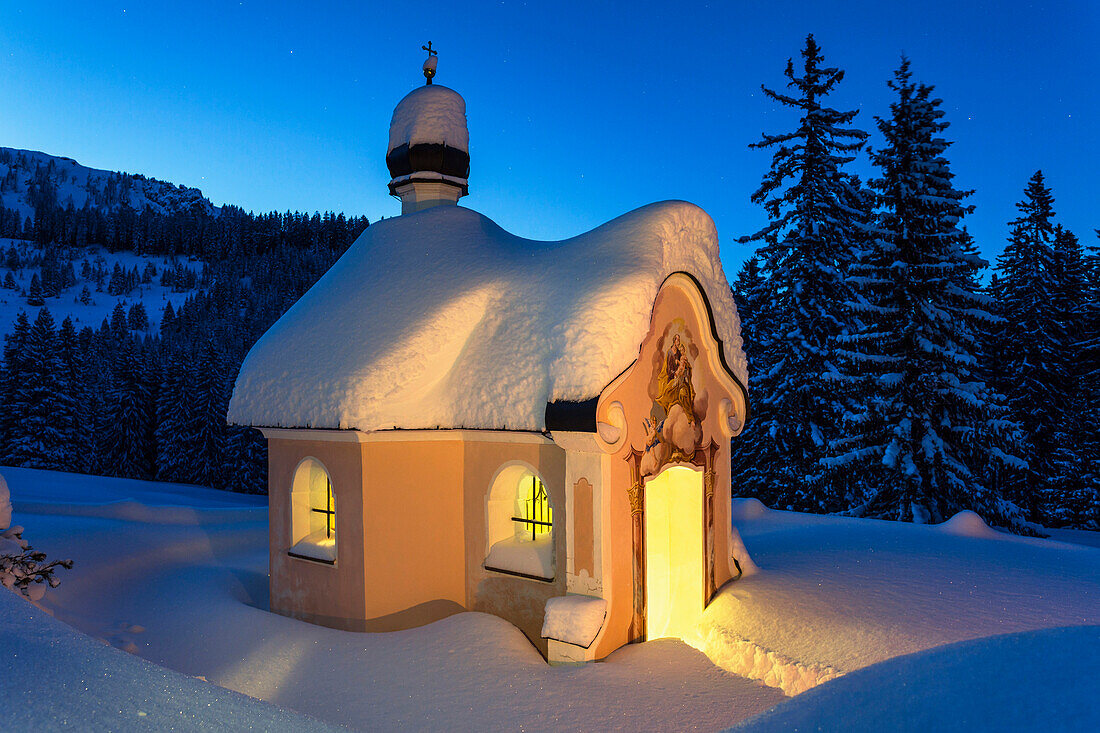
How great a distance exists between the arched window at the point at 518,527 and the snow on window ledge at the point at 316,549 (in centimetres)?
225

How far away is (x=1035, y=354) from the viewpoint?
24438 millimetres

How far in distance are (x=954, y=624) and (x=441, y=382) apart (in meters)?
6.87

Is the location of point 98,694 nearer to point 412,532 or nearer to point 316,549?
point 412,532

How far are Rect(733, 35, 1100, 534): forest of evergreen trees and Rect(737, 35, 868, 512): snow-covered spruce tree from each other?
47 mm

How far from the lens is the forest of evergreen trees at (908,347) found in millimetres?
16578

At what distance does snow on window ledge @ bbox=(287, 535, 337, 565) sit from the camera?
9711mm

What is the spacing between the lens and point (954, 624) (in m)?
7.66

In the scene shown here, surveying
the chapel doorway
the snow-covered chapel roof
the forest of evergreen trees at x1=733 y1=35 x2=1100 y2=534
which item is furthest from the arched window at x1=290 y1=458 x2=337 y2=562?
the forest of evergreen trees at x1=733 y1=35 x2=1100 y2=534

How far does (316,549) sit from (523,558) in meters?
3.16

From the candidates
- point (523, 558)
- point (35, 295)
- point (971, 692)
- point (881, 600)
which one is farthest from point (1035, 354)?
point (35, 295)

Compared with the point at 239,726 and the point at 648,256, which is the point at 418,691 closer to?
the point at 239,726

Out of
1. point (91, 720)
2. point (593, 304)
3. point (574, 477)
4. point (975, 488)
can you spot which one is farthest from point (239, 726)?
point (975, 488)

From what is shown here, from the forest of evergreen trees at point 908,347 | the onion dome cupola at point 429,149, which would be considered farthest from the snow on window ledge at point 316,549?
the forest of evergreen trees at point 908,347

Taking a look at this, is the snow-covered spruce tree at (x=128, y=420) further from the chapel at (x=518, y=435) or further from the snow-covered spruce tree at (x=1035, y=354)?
the snow-covered spruce tree at (x=1035, y=354)
